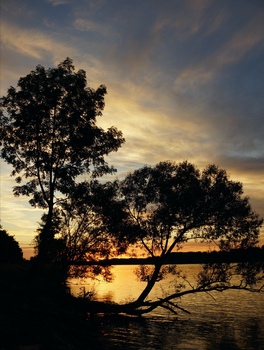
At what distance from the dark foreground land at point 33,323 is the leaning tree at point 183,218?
34.1 ft

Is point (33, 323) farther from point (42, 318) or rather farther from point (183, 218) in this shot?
point (183, 218)

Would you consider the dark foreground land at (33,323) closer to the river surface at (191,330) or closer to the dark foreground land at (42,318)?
the dark foreground land at (42,318)

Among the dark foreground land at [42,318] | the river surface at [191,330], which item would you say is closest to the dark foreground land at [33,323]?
the dark foreground land at [42,318]

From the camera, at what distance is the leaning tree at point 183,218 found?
4009cm

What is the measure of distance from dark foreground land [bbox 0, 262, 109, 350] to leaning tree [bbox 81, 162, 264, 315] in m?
10.4

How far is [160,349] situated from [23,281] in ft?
45.5

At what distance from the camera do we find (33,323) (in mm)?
21438

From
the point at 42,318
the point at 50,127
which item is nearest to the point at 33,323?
the point at 42,318

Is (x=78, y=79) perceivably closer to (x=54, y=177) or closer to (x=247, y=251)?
(x=54, y=177)

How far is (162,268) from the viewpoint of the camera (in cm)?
4388

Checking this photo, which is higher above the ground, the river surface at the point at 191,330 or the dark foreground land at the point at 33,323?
the dark foreground land at the point at 33,323

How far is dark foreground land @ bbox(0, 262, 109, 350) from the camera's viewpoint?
17.3 meters

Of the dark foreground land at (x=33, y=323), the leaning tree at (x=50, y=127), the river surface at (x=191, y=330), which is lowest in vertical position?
the river surface at (x=191, y=330)

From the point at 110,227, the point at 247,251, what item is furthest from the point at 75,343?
the point at 247,251
